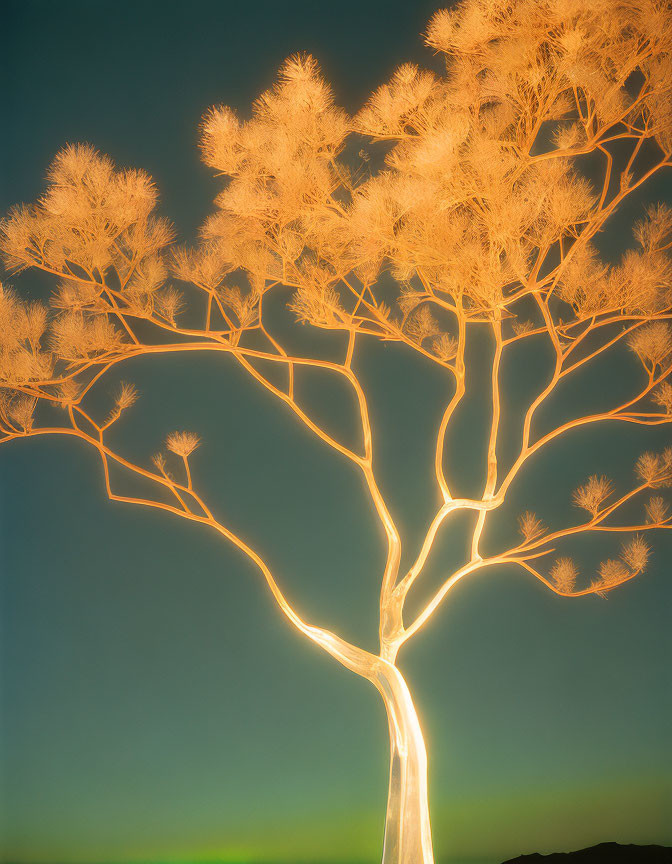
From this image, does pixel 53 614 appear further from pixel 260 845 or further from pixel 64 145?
pixel 64 145

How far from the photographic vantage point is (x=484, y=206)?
2.66m

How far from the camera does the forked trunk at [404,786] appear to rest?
256cm

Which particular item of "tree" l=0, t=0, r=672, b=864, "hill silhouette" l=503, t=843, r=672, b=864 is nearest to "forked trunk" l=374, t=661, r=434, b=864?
"tree" l=0, t=0, r=672, b=864

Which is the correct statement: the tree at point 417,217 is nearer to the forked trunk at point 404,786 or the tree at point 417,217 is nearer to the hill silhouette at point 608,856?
the forked trunk at point 404,786

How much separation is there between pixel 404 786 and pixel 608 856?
1103 millimetres

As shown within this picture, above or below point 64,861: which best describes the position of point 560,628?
above

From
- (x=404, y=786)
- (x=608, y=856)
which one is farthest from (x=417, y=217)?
(x=608, y=856)

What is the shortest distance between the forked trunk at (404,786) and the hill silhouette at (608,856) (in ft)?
2.65

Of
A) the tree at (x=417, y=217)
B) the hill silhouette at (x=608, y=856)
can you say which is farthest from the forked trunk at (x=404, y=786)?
the hill silhouette at (x=608, y=856)

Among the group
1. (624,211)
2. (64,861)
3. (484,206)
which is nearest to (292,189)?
(484,206)

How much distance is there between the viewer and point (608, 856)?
10.3ft

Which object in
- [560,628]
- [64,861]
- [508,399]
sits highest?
[508,399]

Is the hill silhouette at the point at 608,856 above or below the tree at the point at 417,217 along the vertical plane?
below

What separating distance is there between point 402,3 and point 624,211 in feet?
4.42
